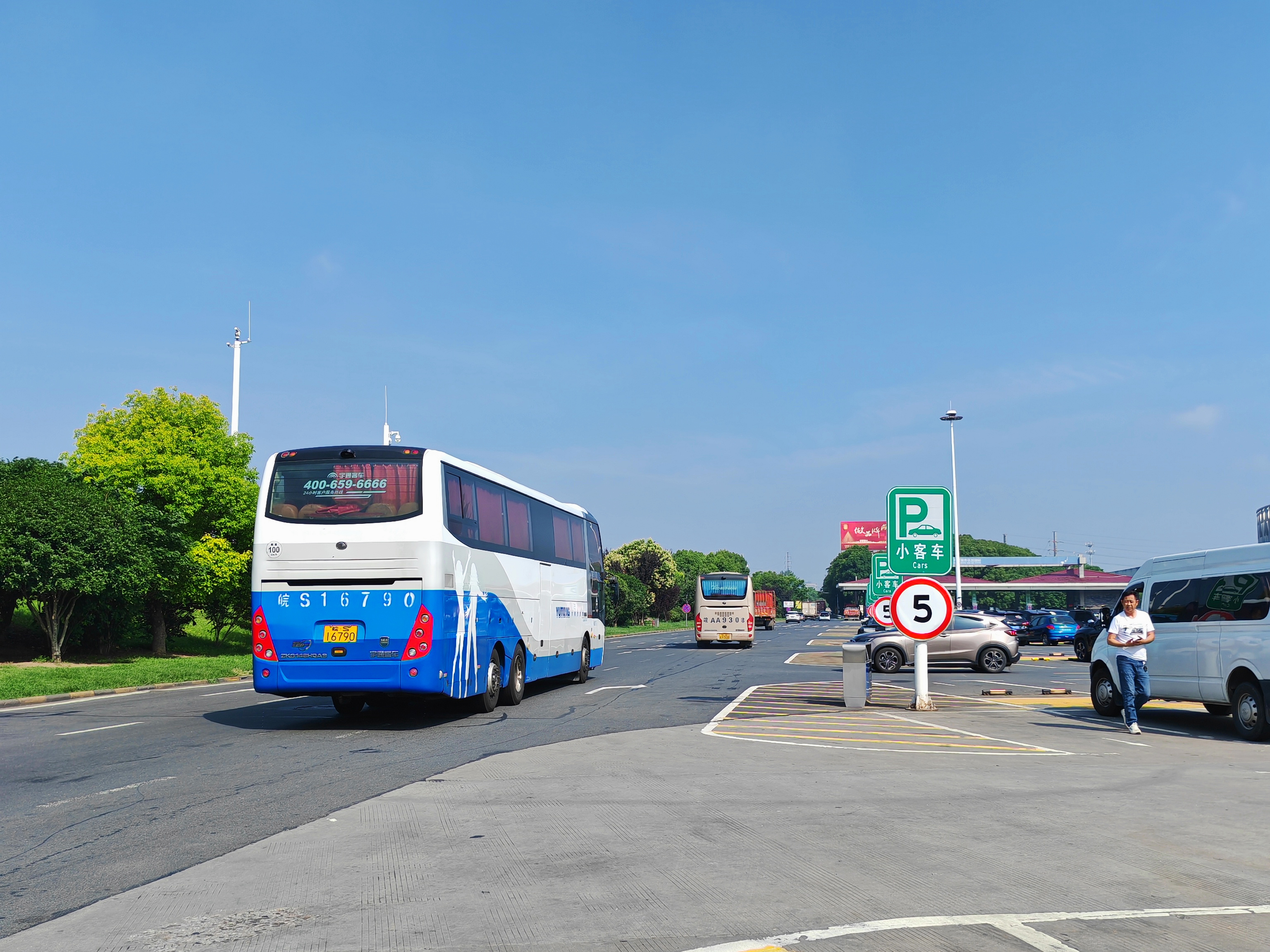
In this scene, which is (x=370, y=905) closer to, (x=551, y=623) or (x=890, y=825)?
(x=890, y=825)

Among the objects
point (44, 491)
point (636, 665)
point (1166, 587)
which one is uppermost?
point (44, 491)

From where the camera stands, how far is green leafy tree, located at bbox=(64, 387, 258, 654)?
37.5 metres

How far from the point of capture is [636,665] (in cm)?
3091

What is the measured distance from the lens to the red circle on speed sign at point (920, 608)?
15359mm

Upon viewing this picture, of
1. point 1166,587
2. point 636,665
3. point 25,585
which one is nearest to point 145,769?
point 1166,587

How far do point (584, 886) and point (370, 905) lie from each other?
114 centimetres

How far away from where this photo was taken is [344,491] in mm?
14258

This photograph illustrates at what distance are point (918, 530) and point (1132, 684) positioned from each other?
4.20 metres

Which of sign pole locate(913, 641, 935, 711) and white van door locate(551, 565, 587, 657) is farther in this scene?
white van door locate(551, 565, 587, 657)

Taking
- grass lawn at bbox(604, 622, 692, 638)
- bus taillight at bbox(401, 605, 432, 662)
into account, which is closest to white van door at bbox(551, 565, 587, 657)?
bus taillight at bbox(401, 605, 432, 662)

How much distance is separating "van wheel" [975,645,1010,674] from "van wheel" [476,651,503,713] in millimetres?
15177

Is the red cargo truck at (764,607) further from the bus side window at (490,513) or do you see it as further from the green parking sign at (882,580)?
the bus side window at (490,513)

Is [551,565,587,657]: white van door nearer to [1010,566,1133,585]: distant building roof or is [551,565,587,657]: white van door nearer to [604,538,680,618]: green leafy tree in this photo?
→ [604,538,680,618]: green leafy tree

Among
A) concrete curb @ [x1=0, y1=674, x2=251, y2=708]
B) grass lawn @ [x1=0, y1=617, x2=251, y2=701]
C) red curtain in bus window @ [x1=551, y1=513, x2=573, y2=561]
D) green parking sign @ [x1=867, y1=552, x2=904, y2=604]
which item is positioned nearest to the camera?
green parking sign @ [x1=867, y1=552, x2=904, y2=604]
